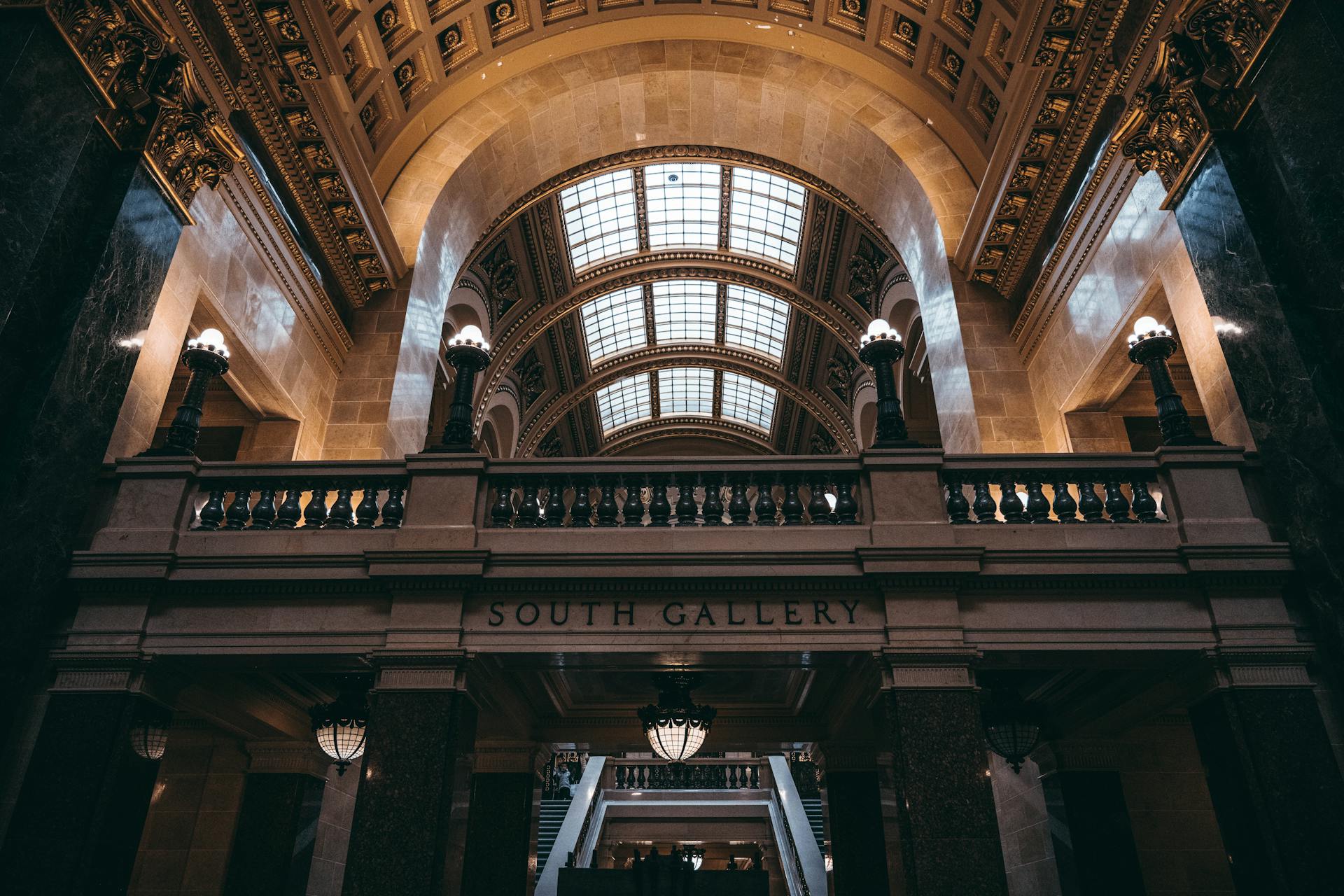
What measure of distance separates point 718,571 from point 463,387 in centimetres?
262

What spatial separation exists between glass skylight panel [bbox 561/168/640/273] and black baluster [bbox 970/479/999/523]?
39.7ft

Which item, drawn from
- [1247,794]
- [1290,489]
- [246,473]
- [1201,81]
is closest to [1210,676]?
[1247,794]

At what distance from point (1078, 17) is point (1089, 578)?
6.49 meters

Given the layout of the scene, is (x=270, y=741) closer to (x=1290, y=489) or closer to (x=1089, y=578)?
(x=1089, y=578)

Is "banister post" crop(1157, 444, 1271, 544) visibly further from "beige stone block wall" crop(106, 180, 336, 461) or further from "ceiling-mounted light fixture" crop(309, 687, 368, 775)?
"beige stone block wall" crop(106, 180, 336, 461)

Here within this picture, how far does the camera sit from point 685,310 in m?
22.6

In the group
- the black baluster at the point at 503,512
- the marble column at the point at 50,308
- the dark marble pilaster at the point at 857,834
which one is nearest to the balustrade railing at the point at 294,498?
the black baluster at the point at 503,512

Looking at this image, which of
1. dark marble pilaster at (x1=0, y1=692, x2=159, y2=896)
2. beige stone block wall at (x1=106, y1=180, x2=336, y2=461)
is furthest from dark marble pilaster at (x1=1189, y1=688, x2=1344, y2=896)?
beige stone block wall at (x1=106, y1=180, x2=336, y2=461)

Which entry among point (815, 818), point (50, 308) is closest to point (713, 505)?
point (50, 308)

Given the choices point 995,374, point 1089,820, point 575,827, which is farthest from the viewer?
point 575,827

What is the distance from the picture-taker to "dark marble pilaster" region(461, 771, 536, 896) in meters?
8.22

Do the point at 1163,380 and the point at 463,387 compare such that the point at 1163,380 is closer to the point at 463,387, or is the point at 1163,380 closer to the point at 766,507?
the point at 766,507

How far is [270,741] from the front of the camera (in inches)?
336

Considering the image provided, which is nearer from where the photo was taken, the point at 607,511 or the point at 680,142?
the point at 607,511
